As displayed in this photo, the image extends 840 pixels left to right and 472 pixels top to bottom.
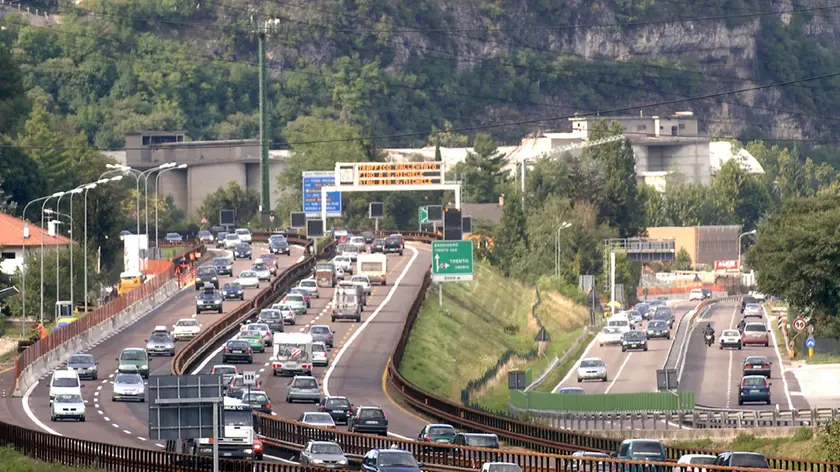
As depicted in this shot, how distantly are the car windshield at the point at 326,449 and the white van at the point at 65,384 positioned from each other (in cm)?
1911

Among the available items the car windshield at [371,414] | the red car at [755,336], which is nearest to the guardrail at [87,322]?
the car windshield at [371,414]

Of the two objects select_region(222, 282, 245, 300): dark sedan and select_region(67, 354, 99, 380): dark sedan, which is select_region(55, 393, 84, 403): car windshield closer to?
select_region(67, 354, 99, 380): dark sedan

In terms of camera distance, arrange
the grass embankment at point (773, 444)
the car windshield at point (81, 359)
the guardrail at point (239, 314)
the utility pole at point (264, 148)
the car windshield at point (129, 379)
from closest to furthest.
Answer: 1. the grass embankment at point (773, 444)
2. the car windshield at point (129, 379)
3. the car windshield at point (81, 359)
4. the guardrail at point (239, 314)
5. the utility pole at point (264, 148)

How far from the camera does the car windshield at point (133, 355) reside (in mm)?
76750

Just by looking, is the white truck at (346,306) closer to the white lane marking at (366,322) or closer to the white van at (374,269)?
the white lane marking at (366,322)

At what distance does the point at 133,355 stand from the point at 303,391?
12.0m

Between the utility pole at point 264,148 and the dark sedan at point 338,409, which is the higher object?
the utility pole at point 264,148

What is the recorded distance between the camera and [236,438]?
49250mm

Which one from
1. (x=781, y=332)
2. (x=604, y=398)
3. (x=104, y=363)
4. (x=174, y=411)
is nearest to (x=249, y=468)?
(x=174, y=411)

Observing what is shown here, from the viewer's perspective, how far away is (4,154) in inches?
6422

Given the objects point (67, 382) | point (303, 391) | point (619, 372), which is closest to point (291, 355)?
point (303, 391)

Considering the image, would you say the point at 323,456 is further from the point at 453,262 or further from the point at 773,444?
the point at 453,262

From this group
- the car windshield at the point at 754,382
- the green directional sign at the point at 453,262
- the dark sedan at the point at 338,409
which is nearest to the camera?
the dark sedan at the point at 338,409

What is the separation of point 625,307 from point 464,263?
61849mm
